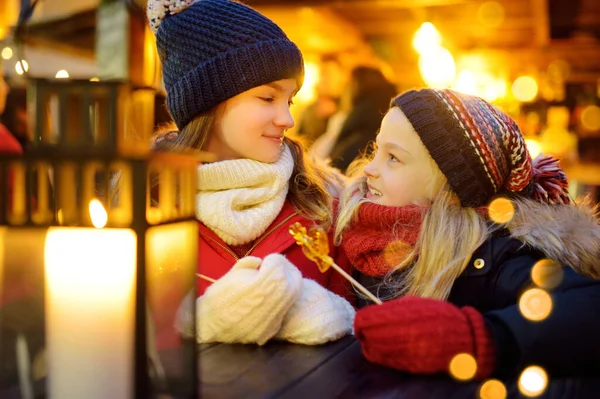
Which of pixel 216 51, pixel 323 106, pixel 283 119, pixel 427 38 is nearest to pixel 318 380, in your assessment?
pixel 283 119

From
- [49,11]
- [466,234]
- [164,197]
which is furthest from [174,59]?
[49,11]

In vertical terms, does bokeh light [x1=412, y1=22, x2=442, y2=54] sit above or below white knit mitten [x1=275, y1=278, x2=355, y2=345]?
above

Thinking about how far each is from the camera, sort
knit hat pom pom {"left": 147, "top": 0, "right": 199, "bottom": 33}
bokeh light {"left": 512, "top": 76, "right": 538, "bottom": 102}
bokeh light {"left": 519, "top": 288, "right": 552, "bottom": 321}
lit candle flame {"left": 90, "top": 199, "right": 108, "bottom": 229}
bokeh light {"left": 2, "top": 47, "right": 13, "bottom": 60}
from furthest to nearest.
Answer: bokeh light {"left": 512, "top": 76, "right": 538, "bottom": 102}, bokeh light {"left": 2, "top": 47, "right": 13, "bottom": 60}, knit hat pom pom {"left": 147, "top": 0, "right": 199, "bottom": 33}, bokeh light {"left": 519, "top": 288, "right": 552, "bottom": 321}, lit candle flame {"left": 90, "top": 199, "right": 108, "bottom": 229}

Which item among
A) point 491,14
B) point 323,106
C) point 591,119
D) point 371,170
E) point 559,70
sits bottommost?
point 591,119

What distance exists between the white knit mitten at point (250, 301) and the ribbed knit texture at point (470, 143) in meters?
0.46

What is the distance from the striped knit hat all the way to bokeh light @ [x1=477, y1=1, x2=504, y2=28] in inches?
169

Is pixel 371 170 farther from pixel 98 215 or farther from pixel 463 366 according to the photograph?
pixel 98 215

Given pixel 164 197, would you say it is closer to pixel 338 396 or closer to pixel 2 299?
pixel 2 299

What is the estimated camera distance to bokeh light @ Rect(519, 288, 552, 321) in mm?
883

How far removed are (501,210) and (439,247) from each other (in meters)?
0.17

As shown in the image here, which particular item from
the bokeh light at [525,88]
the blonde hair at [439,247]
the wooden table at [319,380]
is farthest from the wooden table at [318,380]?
the bokeh light at [525,88]

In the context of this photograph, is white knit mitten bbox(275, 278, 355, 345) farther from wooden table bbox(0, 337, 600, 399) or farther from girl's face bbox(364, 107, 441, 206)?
girl's face bbox(364, 107, 441, 206)

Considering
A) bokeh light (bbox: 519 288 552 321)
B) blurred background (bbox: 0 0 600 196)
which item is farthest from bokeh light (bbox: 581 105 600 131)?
bokeh light (bbox: 519 288 552 321)

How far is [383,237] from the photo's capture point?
1273 millimetres
